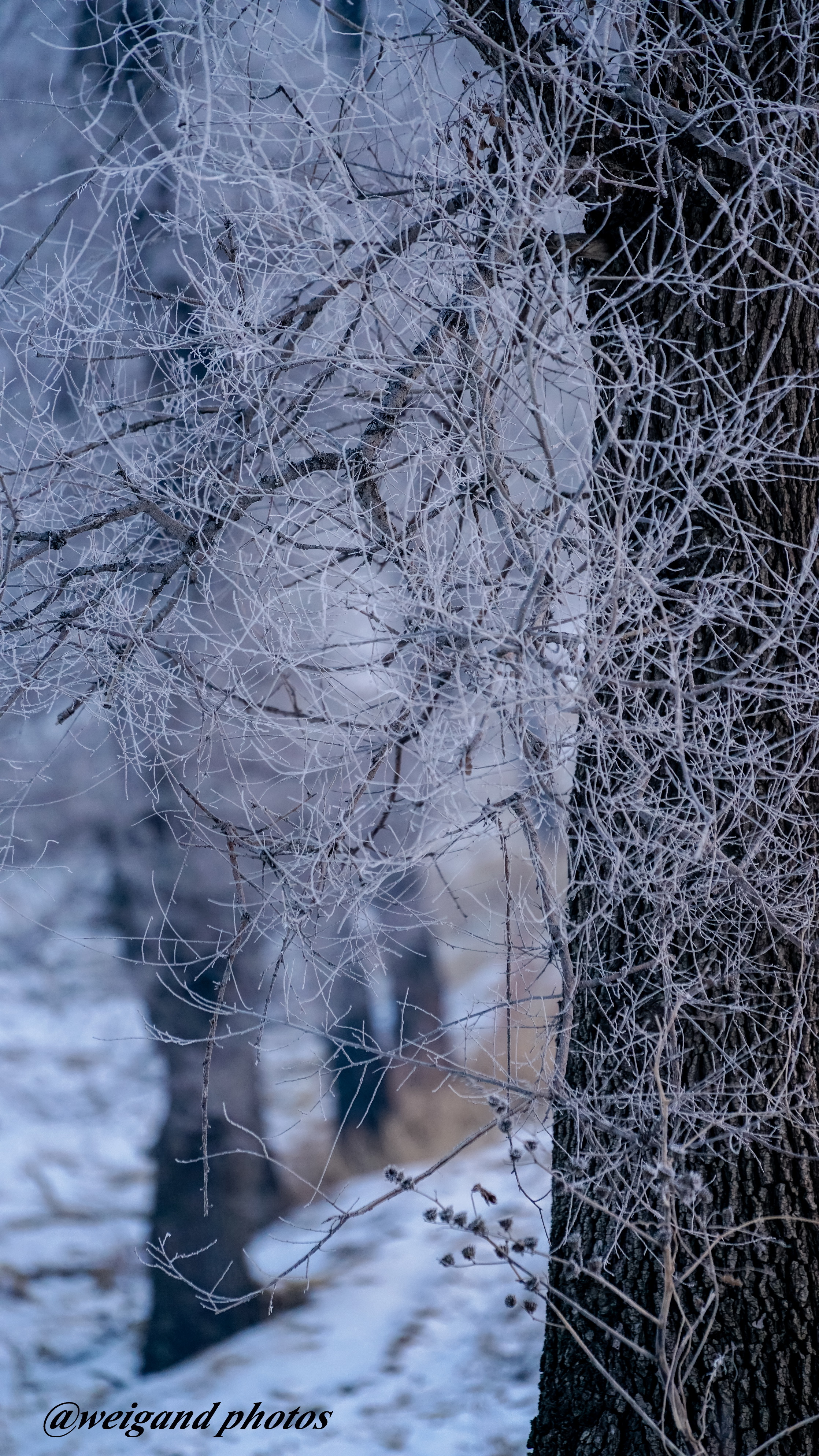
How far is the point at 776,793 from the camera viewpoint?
6.77ft

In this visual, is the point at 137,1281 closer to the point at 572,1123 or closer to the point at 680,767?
the point at 572,1123

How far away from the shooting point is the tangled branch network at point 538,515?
1.86m

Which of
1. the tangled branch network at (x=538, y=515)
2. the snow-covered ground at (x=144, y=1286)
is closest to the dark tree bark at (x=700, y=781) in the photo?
the tangled branch network at (x=538, y=515)

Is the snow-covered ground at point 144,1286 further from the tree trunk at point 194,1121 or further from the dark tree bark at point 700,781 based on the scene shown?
the dark tree bark at point 700,781

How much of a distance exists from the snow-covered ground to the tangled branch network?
237 centimetres

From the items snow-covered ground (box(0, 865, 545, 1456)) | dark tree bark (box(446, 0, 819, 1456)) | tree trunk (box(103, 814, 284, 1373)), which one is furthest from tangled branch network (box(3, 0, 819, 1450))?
tree trunk (box(103, 814, 284, 1373))

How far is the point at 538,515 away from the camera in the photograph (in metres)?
1.89

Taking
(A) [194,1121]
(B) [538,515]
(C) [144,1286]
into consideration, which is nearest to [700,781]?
(B) [538,515]

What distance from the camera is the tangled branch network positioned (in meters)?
1.86

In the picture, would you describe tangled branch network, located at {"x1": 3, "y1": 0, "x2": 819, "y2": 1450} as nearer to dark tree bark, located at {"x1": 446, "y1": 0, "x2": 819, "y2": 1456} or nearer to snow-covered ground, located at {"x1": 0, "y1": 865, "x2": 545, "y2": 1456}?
dark tree bark, located at {"x1": 446, "y1": 0, "x2": 819, "y2": 1456}

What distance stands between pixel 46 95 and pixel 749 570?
4.18 metres

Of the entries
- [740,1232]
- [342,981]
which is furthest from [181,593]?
[342,981]

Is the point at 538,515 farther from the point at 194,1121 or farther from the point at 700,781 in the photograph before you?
the point at 194,1121

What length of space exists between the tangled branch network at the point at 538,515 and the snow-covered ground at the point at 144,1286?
2.37m
